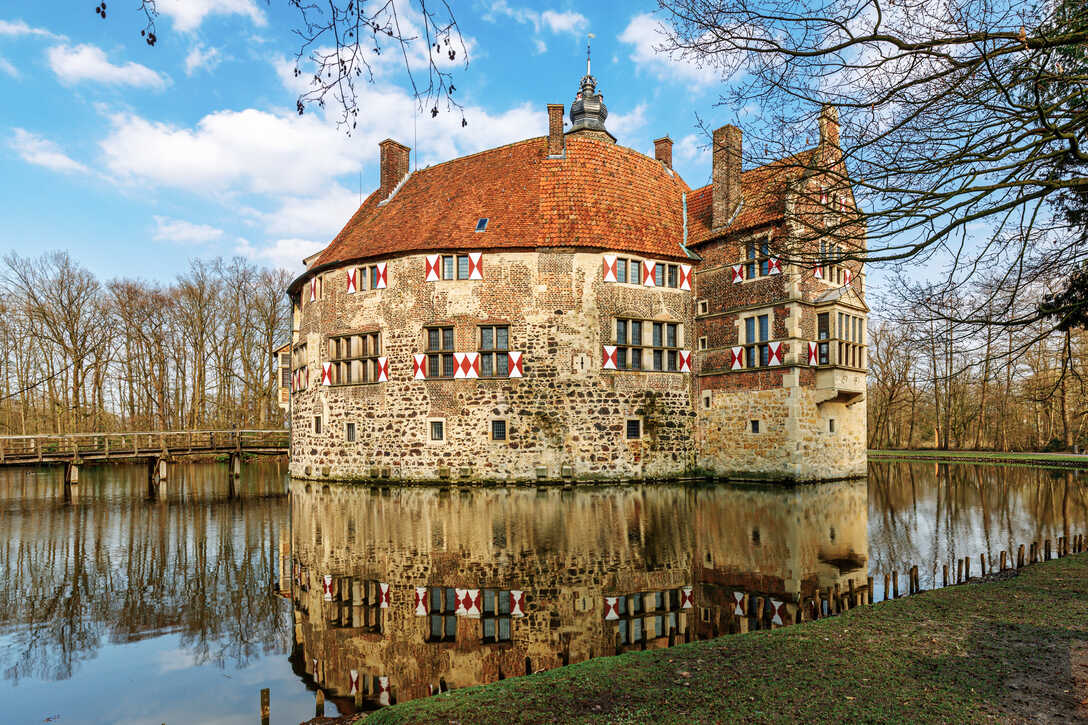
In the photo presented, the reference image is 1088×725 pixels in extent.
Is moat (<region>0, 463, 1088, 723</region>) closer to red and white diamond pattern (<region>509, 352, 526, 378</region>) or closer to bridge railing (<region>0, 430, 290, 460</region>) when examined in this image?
red and white diamond pattern (<region>509, 352, 526, 378</region>)

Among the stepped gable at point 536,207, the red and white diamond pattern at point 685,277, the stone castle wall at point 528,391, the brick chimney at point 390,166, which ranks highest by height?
the brick chimney at point 390,166

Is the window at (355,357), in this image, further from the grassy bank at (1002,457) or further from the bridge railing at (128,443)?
the grassy bank at (1002,457)

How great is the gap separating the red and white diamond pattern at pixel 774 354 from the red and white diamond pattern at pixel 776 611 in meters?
14.0

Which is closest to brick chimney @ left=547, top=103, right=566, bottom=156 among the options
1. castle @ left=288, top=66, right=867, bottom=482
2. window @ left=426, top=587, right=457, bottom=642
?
castle @ left=288, top=66, right=867, bottom=482

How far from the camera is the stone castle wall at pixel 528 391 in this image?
67.0 ft

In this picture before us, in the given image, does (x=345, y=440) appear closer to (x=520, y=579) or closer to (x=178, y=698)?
(x=520, y=579)

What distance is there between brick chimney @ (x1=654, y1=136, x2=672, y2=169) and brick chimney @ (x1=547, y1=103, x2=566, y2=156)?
5.45m

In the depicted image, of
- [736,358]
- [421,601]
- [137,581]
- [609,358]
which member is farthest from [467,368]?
[421,601]

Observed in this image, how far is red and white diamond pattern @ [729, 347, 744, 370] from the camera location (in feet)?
69.1

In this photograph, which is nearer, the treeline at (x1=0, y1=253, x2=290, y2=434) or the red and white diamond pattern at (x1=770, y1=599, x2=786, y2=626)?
the red and white diamond pattern at (x1=770, y1=599, x2=786, y2=626)

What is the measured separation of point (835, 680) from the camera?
174 inches

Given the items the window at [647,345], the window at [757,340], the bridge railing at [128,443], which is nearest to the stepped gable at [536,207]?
the window at [647,345]

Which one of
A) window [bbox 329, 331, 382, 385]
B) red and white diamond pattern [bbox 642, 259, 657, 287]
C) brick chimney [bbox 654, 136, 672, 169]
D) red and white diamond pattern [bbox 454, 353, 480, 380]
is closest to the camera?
red and white diamond pattern [bbox 454, 353, 480, 380]

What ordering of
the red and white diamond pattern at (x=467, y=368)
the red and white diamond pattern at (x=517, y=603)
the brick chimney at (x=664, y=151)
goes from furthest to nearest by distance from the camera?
the brick chimney at (x=664, y=151), the red and white diamond pattern at (x=467, y=368), the red and white diamond pattern at (x=517, y=603)
